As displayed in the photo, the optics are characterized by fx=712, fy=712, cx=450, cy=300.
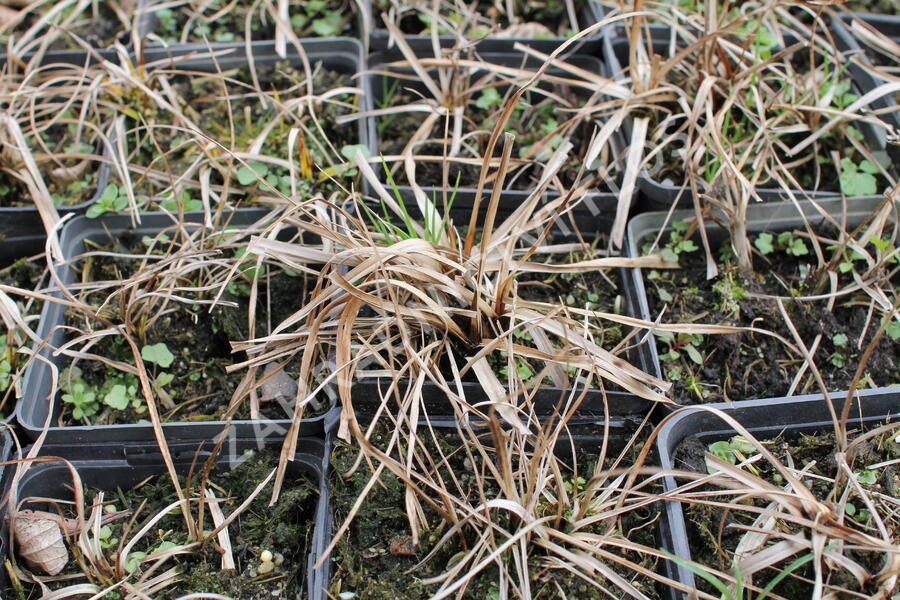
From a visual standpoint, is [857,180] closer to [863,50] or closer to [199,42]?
[863,50]

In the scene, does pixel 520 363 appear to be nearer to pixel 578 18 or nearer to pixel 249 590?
pixel 249 590

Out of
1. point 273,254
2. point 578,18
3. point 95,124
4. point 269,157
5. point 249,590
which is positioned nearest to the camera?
point 249,590

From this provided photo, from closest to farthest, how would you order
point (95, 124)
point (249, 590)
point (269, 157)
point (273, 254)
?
point (249, 590)
point (273, 254)
point (269, 157)
point (95, 124)

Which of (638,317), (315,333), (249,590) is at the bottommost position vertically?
(249,590)

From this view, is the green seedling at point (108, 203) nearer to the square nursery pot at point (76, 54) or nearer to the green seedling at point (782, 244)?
the square nursery pot at point (76, 54)

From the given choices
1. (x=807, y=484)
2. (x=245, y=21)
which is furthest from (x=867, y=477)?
(x=245, y=21)

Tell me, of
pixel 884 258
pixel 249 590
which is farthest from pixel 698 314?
pixel 249 590
